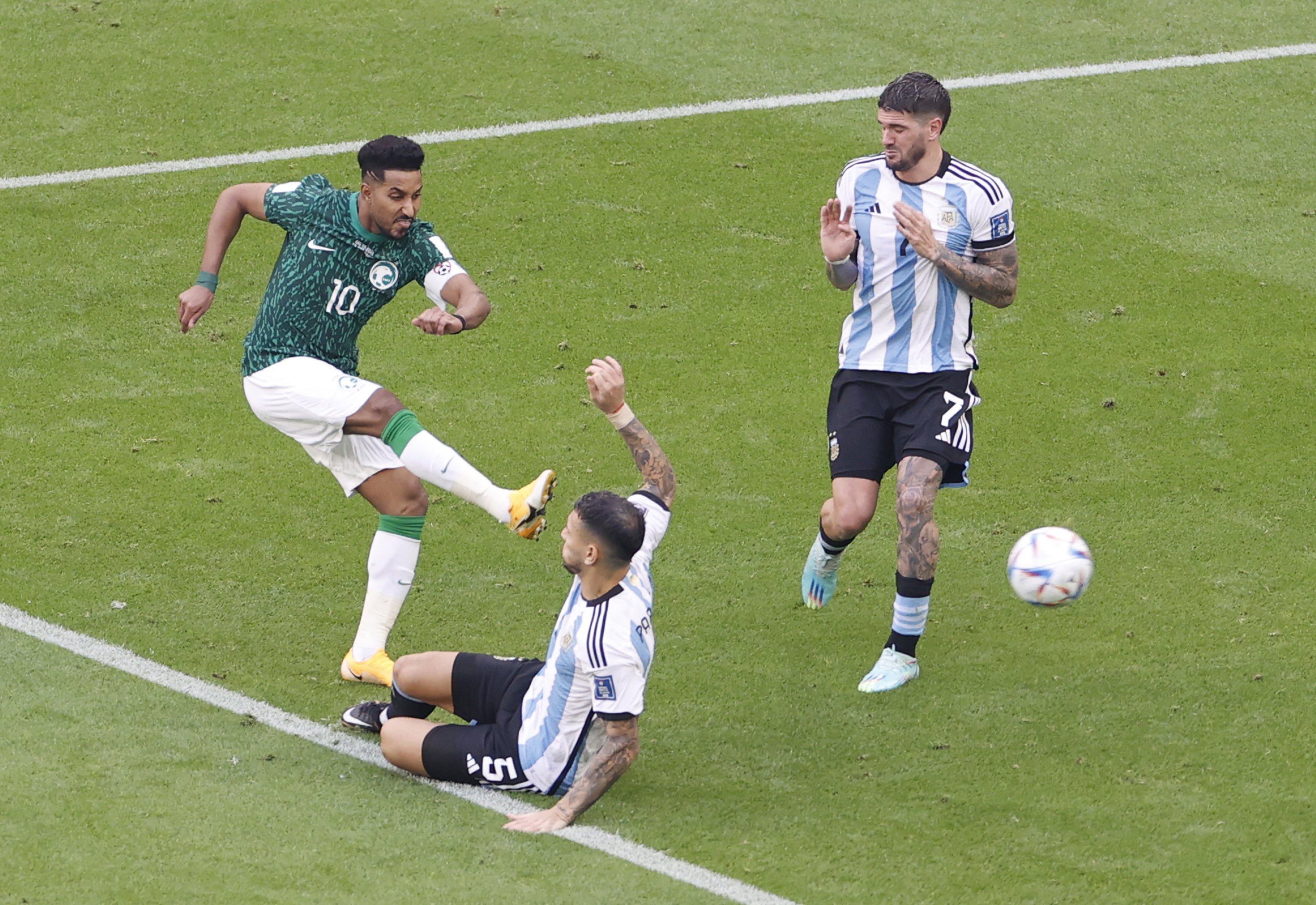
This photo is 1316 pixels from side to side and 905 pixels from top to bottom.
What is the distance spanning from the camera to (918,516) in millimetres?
6961

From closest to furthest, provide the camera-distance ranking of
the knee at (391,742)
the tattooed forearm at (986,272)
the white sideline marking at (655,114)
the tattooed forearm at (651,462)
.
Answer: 1. the tattooed forearm at (651,462)
2. the knee at (391,742)
3. the tattooed forearm at (986,272)
4. the white sideline marking at (655,114)

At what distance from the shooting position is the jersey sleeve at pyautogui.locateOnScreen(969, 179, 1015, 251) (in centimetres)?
708

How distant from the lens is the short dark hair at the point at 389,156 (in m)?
6.66

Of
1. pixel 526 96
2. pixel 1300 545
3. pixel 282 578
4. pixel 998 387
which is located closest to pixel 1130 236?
pixel 998 387

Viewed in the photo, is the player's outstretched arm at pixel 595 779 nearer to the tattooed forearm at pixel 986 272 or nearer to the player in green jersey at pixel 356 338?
the player in green jersey at pixel 356 338

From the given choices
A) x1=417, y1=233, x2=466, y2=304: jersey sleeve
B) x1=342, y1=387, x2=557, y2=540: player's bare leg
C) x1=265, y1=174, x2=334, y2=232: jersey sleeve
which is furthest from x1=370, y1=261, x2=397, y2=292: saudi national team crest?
x1=342, y1=387, x2=557, y2=540: player's bare leg

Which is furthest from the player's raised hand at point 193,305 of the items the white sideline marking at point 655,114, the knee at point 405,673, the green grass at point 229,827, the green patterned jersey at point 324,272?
the white sideline marking at point 655,114

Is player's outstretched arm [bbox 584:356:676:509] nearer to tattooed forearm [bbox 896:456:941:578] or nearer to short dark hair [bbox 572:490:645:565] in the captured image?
short dark hair [bbox 572:490:645:565]

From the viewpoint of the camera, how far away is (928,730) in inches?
269

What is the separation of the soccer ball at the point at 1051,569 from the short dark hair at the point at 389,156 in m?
2.89

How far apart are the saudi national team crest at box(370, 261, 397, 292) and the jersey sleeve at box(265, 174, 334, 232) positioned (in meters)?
0.36

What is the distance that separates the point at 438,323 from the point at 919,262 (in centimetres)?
208

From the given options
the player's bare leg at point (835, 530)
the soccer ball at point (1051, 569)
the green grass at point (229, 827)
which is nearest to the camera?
the green grass at point (229, 827)

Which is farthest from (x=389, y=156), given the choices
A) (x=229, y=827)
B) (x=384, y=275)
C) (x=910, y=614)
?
(x=910, y=614)
